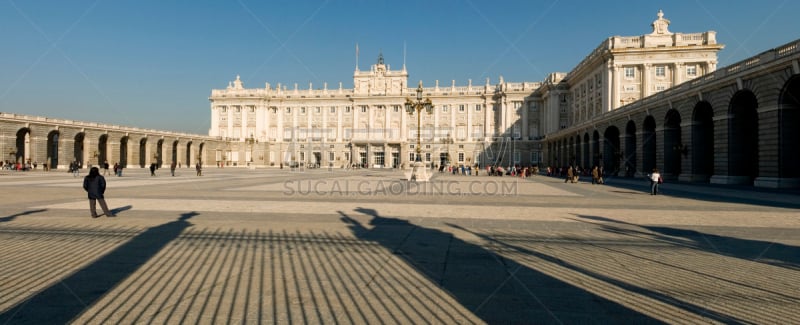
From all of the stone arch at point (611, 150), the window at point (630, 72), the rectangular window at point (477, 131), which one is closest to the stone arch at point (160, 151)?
the rectangular window at point (477, 131)

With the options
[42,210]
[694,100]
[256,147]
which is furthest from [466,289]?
[256,147]

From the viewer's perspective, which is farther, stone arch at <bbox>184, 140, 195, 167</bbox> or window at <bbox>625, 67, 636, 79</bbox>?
A: stone arch at <bbox>184, 140, 195, 167</bbox>

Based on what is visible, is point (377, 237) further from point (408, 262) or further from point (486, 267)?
point (486, 267)

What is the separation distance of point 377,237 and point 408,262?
1838 mm

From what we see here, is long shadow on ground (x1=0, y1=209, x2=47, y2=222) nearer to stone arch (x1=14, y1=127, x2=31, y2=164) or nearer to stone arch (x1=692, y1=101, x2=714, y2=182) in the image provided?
stone arch (x1=692, y1=101, x2=714, y2=182)

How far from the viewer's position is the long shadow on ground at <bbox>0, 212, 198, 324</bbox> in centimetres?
352

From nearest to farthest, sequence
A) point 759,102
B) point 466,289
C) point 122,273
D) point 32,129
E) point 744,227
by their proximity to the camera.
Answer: point 466,289
point 122,273
point 744,227
point 759,102
point 32,129

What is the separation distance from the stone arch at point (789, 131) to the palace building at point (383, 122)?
47218 millimetres

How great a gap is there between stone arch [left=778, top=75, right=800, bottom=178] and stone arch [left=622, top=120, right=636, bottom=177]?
15.4 metres

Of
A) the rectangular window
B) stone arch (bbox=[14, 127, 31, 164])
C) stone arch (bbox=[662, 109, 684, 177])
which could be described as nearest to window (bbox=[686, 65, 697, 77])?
stone arch (bbox=[662, 109, 684, 177])

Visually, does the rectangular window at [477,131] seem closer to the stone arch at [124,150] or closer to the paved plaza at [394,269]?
the stone arch at [124,150]

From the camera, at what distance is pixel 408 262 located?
215 inches

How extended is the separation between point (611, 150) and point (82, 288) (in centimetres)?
4414

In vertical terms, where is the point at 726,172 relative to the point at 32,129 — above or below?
below
